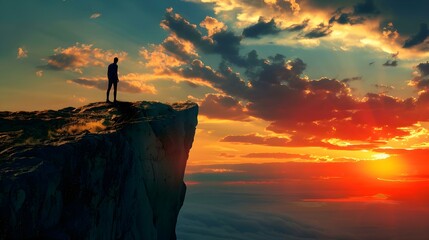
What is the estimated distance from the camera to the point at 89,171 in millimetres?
24359

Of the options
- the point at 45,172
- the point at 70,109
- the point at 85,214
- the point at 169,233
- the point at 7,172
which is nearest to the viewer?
the point at 7,172

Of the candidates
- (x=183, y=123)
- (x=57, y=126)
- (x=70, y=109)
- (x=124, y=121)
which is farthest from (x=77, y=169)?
(x=183, y=123)

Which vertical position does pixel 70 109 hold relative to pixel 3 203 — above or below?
above

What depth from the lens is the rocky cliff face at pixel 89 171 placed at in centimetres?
1884

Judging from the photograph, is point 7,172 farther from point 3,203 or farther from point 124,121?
point 124,121

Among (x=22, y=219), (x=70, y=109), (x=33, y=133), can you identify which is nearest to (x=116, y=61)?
(x=70, y=109)

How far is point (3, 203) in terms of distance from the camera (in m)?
17.2

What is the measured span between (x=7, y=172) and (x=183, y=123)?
28.2 m

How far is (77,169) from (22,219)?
5.43m

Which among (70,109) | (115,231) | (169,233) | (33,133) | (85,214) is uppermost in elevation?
(70,109)

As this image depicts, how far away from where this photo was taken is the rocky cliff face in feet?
61.8

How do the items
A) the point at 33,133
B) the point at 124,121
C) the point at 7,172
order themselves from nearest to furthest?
1. the point at 7,172
2. the point at 33,133
3. the point at 124,121

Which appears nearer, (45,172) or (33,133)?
(45,172)

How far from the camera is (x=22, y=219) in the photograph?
18062mm
